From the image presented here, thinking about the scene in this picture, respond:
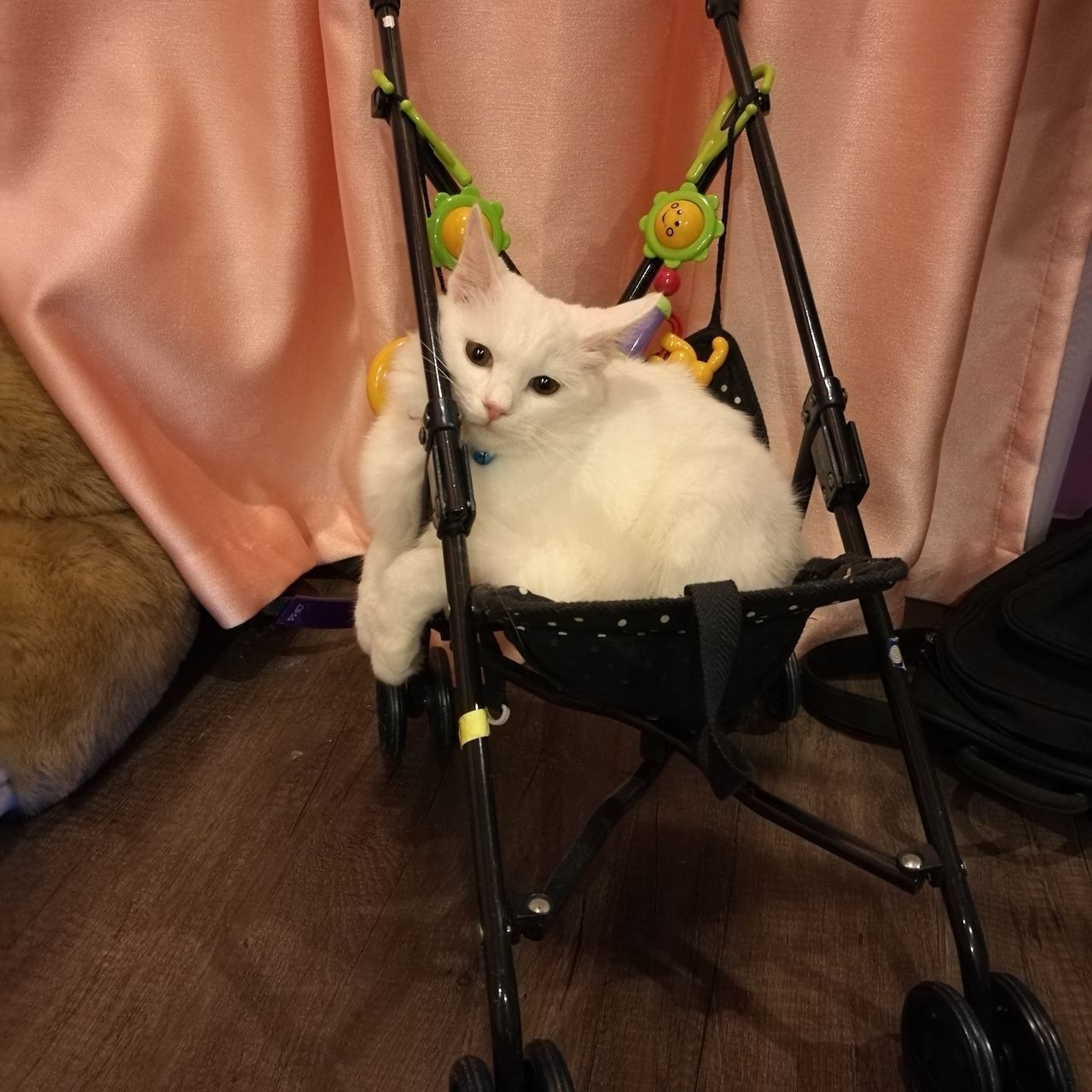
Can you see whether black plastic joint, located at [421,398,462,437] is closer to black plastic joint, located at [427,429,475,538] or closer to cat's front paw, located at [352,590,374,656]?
black plastic joint, located at [427,429,475,538]

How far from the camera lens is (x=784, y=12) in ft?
3.95

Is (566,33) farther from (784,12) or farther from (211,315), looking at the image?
(211,315)

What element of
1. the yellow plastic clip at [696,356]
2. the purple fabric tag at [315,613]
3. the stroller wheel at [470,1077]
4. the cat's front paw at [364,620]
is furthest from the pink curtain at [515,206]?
the stroller wheel at [470,1077]

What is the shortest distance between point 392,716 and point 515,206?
2.52 feet

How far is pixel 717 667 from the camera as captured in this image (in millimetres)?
741

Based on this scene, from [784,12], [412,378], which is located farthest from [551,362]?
[784,12]

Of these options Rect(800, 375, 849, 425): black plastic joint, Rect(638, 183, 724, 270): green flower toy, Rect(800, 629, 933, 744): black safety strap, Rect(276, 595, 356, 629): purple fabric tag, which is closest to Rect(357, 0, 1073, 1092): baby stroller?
Rect(800, 375, 849, 425): black plastic joint

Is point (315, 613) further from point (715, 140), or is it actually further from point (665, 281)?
point (715, 140)

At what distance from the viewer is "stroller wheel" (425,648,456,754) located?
1.11m

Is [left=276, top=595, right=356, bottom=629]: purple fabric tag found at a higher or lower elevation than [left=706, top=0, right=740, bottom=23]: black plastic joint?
lower

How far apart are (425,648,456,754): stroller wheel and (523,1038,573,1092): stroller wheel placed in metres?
0.43

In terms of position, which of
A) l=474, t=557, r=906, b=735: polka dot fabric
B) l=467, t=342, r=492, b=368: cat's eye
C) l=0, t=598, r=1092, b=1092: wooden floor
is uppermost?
l=467, t=342, r=492, b=368: cat's eye

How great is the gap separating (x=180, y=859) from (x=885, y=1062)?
2.76ft

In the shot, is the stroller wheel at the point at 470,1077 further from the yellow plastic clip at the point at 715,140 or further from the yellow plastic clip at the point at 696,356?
the yellow plastic clip at the point at 715,140
